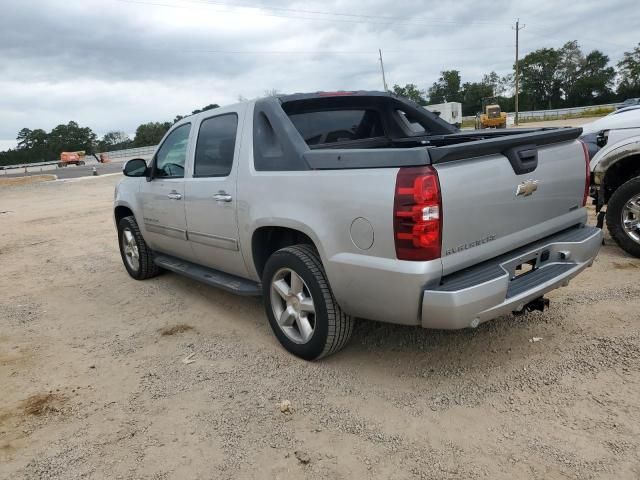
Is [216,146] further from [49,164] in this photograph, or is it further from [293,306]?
[49,164]

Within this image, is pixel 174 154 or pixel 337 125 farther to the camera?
pixel 174 154

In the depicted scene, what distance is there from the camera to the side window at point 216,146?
12.9 ft

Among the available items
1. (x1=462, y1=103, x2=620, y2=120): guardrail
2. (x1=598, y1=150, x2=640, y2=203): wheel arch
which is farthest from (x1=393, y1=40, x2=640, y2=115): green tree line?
(x1=598, y1=150, x2=640, y2=203): wheel arch

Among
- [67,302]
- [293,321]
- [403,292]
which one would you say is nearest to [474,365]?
[403,292]

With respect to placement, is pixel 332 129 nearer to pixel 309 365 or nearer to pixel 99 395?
pixel 309 365

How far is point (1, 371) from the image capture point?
12.4 feet

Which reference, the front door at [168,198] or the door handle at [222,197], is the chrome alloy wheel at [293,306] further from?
the front door at [168,198]

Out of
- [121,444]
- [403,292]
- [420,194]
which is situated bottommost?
[121,444]

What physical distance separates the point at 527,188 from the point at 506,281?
65 cm

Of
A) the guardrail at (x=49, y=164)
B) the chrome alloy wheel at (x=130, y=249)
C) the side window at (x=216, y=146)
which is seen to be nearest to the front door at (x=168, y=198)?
the side window at (x=216, y=146)

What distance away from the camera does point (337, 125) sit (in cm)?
403

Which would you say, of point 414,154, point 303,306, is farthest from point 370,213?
point 303,306

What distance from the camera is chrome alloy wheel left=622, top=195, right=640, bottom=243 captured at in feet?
16.4

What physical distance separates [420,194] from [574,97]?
97822mm
